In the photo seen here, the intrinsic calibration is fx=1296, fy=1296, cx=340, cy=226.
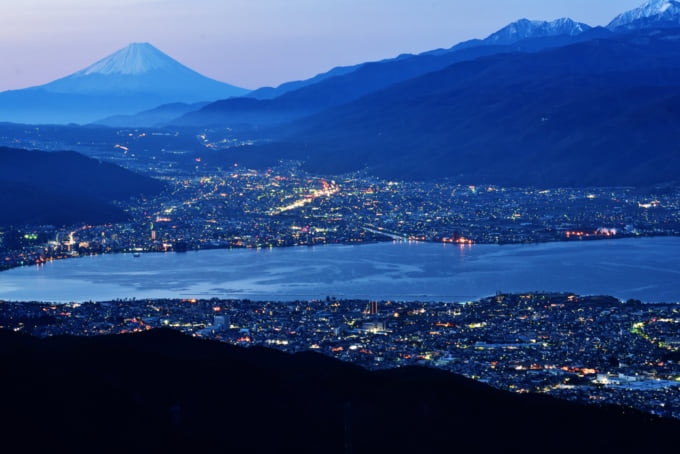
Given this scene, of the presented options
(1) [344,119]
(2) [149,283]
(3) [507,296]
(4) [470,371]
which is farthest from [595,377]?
(1) [344,119]

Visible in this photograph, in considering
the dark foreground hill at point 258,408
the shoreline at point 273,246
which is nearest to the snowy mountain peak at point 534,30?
the shoreline at point 273,246

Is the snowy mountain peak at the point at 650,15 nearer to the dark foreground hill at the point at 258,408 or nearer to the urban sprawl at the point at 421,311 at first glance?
the urban sprawl at the point at 421,311

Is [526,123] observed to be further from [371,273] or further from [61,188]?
[371,273]

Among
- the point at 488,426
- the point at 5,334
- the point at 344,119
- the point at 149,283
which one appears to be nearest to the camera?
the point at 488,426

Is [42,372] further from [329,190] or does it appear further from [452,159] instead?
[452,159]

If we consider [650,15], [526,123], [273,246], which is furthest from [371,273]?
[650,15]

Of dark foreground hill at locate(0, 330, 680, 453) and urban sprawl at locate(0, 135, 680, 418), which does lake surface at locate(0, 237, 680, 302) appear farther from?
dark foreground hill at locate(0, 330, 680, 453)

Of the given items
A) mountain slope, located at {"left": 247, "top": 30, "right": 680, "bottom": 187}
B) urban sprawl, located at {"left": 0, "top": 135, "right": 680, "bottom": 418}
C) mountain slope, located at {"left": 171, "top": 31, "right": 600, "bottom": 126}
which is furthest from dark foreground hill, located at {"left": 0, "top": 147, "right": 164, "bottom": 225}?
mountain slope, located at {"left": 171, "top": 31, "right": 600, "bottom": 126}
